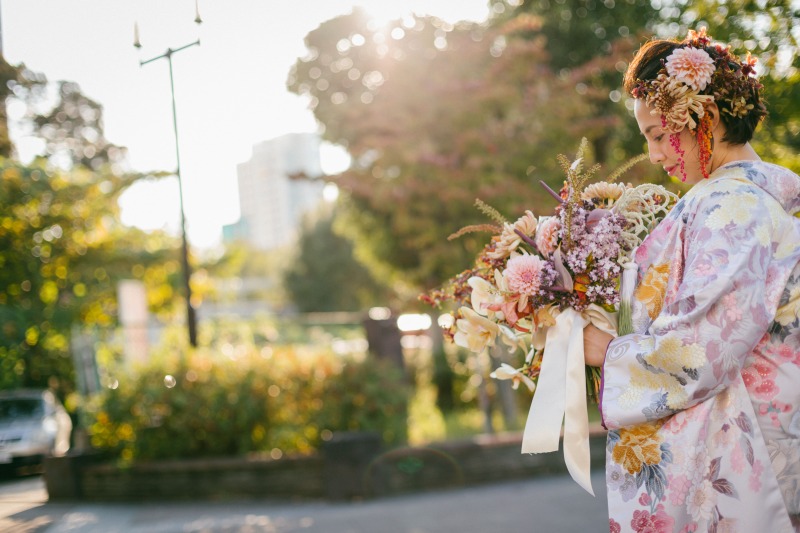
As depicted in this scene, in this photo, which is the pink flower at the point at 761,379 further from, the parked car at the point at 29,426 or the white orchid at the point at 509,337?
the parked car at the point at 29,426

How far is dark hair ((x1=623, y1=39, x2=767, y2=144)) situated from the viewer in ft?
6.93

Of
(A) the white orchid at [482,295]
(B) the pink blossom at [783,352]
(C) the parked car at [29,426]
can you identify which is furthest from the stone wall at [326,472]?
(B) the pink blossom at [783,352]

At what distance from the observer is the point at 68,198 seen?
223 inches

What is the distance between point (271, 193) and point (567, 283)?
6232 inches

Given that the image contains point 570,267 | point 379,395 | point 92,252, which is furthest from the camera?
point 379,395

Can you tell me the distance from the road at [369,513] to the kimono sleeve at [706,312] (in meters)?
3.62

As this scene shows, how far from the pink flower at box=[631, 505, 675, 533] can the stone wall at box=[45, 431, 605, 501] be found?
4.91 metres

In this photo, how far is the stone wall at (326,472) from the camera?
270 inches

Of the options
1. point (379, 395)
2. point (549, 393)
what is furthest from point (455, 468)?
point (549, 393)

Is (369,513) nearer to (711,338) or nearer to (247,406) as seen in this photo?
(247,406)

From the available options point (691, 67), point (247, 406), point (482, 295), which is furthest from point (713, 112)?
→ point (247, 406)

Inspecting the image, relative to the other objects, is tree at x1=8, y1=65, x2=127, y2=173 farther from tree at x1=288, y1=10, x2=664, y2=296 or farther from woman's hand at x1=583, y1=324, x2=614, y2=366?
tree at x1=288, y1=10, x2=664, y2=296

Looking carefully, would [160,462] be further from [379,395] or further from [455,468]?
[455,468]

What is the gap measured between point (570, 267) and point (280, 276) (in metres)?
37.8
